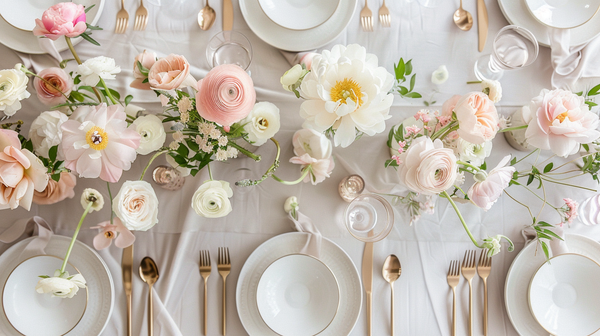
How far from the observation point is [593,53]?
110 cm

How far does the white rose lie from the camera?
2.42ft

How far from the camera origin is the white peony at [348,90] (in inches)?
24.2

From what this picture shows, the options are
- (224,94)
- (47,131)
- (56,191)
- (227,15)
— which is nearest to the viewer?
(224,94)

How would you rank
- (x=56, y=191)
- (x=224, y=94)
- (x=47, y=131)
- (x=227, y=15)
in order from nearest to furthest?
(x=224, y=94) < (x=47, y=131) < (x=56, y=191) < (x=227, y=15)

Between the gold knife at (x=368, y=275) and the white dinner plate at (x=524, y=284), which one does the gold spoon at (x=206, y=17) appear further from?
the white dinner plate at (x=524, y=284)

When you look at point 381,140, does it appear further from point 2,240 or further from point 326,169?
point 2,240

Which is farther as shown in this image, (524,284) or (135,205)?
(524,284)

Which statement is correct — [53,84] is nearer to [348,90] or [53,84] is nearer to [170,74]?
[170,74]

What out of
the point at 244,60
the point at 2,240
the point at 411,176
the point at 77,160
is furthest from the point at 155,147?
the point at 2,240

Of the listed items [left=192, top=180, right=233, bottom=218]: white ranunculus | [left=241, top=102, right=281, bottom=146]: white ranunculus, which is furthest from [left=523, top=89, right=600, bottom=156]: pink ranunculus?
[left=192, top=180, right=233, bottom=218]: white ranunculus

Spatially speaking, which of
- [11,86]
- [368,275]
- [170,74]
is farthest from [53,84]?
[368,275]

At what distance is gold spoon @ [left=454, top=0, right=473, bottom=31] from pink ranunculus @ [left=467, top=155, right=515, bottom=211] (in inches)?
24.0

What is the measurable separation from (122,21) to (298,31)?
1.85 ft

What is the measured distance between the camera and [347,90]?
63 centimetres
